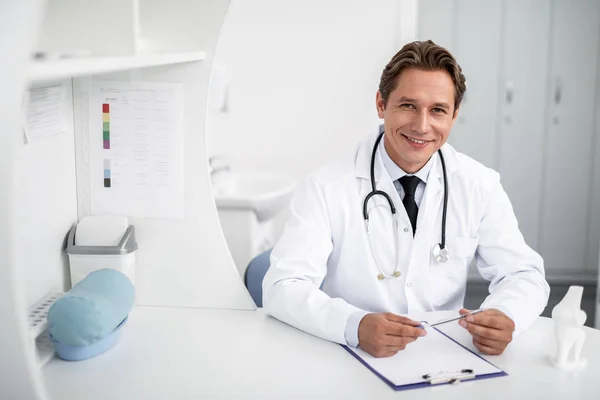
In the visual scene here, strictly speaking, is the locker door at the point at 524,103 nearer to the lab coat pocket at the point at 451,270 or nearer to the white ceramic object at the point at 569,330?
the lab coat pocket at the point at 451,270

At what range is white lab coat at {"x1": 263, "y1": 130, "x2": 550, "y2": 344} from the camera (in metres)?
1.64

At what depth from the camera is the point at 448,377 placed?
1271 mm

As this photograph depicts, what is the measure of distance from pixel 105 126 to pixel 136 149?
0.09m

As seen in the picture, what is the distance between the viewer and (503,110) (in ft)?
12.3

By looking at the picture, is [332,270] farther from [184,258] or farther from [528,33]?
[528,33]

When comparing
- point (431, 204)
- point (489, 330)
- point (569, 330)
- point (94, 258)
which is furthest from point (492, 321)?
point (94, 258)

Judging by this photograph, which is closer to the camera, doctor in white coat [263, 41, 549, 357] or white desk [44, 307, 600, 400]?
white desk [44, 307, 600, 400]

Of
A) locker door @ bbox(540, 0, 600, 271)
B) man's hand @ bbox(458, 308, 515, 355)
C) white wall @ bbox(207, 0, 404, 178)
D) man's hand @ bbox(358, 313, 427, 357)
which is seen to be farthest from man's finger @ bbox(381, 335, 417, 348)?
locker door @ bbox(540, 0, 600, 271)

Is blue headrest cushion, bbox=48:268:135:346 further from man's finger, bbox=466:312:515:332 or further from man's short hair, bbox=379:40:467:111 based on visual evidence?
man's short hair, bbox=379:40:467:111

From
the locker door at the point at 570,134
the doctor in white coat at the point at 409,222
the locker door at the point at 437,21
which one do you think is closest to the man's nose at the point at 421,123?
the doctor in white coat at the point at 409,222

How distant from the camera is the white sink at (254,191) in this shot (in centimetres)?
267

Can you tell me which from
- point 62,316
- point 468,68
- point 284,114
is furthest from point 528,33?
point 62,316

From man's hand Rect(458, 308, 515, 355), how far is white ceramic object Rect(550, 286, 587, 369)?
0.10 meters

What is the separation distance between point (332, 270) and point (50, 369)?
2.46 ft
